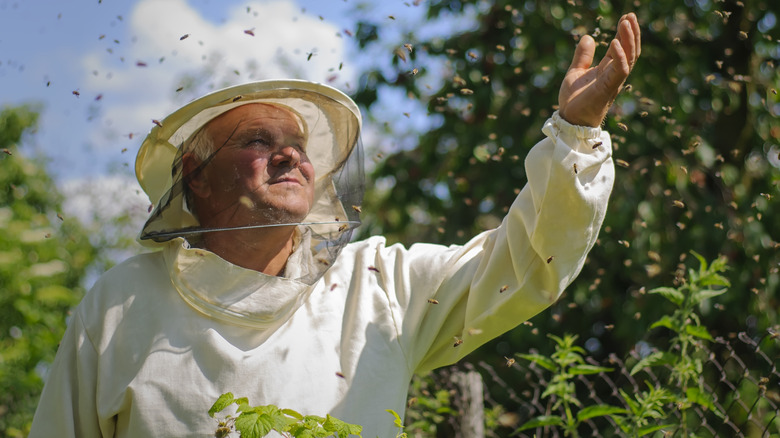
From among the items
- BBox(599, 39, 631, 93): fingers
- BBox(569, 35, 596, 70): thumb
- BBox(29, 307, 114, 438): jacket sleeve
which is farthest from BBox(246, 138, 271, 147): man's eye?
BBox(599, 39, 631, 93): fingers

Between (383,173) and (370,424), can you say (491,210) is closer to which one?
(383,173)

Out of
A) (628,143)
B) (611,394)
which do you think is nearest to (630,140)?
(628,143)

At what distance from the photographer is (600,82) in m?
2.03

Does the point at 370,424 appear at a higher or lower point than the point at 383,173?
higher

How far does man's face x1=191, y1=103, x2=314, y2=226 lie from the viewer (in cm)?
245

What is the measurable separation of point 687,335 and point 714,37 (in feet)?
13.0

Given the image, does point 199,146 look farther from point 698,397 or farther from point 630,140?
point 630,140

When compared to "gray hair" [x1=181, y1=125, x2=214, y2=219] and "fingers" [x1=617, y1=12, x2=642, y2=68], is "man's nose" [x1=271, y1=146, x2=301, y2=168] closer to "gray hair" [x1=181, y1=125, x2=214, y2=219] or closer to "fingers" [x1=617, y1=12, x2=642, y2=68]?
"gray hair" [x1=181, y1=125, x2=214, y2=219]

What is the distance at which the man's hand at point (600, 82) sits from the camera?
2.00 metres

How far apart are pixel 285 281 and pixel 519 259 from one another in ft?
2.40

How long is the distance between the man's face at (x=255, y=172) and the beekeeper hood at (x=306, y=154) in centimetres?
1

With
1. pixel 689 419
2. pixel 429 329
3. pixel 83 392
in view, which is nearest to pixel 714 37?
pixel 689 419

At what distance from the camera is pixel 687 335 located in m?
2.64

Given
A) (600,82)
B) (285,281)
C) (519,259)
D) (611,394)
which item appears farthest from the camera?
(611,394)
